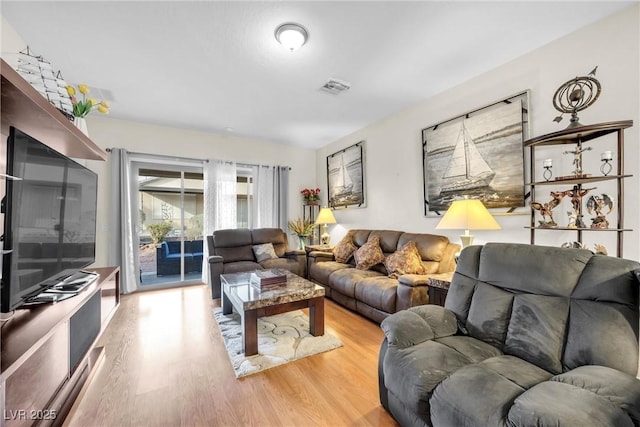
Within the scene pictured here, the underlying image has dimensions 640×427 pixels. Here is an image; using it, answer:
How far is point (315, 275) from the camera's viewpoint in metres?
3.68

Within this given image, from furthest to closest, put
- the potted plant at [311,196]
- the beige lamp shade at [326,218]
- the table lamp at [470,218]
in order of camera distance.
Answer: the potted plant at [311,196] → the beige lamp shade at [326,218] → the table lamp at [470,218]

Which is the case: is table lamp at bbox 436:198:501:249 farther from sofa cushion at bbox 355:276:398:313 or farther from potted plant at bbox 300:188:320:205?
potted plant at bbox 300:188:320:205

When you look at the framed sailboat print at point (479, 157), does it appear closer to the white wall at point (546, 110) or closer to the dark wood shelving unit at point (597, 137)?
the white wall at point (546, 110)

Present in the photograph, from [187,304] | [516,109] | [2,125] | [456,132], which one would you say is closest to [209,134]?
[187,304]

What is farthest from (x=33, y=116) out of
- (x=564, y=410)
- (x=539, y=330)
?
(x=539, y=330)

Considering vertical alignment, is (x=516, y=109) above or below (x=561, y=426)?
above

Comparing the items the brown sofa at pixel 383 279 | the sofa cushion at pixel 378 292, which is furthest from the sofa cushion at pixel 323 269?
the sofa cushion at pixel 378 292

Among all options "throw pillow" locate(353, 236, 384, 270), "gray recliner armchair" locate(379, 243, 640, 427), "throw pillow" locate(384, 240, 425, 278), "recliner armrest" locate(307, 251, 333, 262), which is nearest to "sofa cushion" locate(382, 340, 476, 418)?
"gray recliner armchair" locate(379, 243, 640, 427)

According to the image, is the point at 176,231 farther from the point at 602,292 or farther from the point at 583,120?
the point at 583,120

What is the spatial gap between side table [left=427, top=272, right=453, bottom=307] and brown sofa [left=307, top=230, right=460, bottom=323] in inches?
2.5

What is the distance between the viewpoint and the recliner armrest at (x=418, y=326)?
137 cm

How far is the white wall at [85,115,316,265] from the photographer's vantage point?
3684mm

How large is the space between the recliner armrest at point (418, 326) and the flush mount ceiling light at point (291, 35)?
2103 mm

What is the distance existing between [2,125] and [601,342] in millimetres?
2968
